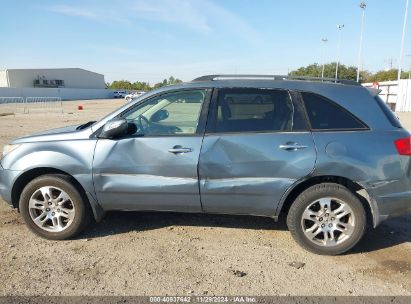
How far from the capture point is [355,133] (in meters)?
3.50

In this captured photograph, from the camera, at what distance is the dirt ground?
3078 millimetres

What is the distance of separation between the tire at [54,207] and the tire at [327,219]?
2.29 m

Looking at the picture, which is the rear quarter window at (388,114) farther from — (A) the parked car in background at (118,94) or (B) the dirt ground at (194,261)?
(A) the parked car in background at (118,94)

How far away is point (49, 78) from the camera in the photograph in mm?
77312

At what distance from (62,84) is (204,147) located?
84726 millimetres

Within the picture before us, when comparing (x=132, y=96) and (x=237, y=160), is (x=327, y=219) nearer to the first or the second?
(x=237, y=160)

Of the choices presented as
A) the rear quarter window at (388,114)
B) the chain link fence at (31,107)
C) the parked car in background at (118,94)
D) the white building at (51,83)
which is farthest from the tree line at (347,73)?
the rear quarter window at (388,114)

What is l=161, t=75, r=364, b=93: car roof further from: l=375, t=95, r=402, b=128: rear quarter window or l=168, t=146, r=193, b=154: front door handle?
l=168, t=146, r=193, b=154: front door handle

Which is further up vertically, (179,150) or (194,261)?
(179,150)

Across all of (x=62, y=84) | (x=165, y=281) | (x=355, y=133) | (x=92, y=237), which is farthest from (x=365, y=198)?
(x=62, y=84)

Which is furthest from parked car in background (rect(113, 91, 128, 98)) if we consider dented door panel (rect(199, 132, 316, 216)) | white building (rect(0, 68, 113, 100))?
dented door panel (rect(199, 132, 316, 216))

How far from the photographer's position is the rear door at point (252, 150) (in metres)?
3.53

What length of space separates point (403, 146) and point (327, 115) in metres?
0.78

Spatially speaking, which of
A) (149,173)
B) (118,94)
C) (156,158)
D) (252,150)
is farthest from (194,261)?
(118,94)
